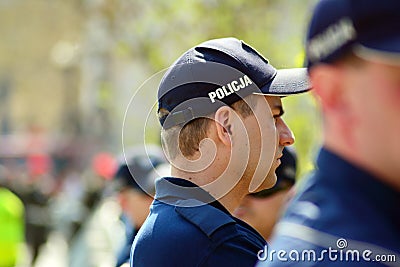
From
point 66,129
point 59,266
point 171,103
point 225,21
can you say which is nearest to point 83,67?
point 66,129

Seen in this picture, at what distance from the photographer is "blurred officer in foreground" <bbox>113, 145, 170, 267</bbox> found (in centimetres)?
425

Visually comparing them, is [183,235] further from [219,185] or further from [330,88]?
[330,88]

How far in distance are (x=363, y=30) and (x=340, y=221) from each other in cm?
34

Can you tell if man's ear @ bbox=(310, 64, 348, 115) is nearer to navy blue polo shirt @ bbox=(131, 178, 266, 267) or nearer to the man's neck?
navy blue polo shirt @ bbox=(131, 178, 266, 267)

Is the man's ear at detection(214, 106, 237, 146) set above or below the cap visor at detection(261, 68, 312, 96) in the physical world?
below

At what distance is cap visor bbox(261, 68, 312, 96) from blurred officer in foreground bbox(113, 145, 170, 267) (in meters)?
1.44

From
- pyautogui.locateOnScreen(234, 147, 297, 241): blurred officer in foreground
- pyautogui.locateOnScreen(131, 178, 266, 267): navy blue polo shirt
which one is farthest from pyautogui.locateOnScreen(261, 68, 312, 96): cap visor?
pyautogui.locateOnScreen(234, 147, 297, 241): blurred officer in foreground

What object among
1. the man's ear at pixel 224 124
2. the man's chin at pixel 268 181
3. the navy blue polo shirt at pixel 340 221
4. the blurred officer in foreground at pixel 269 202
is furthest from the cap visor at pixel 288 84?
the blurred officer in foreground at pixel 269 202

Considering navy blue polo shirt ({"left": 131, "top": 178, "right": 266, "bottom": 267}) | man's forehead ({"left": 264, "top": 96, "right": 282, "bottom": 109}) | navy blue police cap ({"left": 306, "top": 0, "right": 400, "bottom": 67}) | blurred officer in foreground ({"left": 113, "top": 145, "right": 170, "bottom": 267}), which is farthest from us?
blurred officer in foreground ({"left": 113, "top": 145, "right": 170, "bottom": 267})

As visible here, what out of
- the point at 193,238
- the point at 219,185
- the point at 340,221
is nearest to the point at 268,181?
the point at 219,185

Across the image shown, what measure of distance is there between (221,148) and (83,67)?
92.3 ft

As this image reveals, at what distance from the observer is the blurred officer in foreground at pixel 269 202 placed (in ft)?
14.0

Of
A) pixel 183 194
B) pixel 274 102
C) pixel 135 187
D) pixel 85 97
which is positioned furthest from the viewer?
pixel 85 97

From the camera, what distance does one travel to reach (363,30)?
156cm
